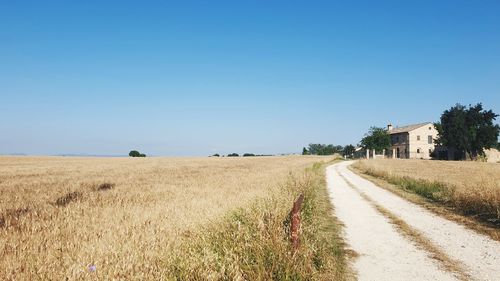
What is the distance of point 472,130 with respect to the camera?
258 feet

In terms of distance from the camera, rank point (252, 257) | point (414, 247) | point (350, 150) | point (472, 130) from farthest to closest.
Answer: point (350, 150) → point (472, 130) → point (414, 247) → point (252, 257)

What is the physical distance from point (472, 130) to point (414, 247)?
82.5m

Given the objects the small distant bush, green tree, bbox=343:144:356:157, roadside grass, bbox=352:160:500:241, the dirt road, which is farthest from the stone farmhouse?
the dirt road

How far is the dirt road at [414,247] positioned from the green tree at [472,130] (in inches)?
2960

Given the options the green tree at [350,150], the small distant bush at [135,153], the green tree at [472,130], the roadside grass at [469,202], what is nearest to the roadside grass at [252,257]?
the roadside grass at [469,202]

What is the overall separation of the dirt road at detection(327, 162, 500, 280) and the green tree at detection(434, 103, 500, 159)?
7518 cm

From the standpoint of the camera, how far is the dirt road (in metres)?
6.77

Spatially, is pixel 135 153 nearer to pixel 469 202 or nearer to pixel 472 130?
pixel 472 130

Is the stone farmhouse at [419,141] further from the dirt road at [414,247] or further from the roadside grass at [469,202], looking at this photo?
the dirt road at [414,247]

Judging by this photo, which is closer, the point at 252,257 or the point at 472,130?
the point at 252,257

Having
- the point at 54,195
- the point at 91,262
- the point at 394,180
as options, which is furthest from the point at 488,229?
the point at 394,180

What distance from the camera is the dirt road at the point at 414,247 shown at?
267 inches

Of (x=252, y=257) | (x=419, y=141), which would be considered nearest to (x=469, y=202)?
(x=252, y=257)

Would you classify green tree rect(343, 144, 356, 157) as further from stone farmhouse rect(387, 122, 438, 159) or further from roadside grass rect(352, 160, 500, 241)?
roadside grass rect(352, 160, 500, 241)
